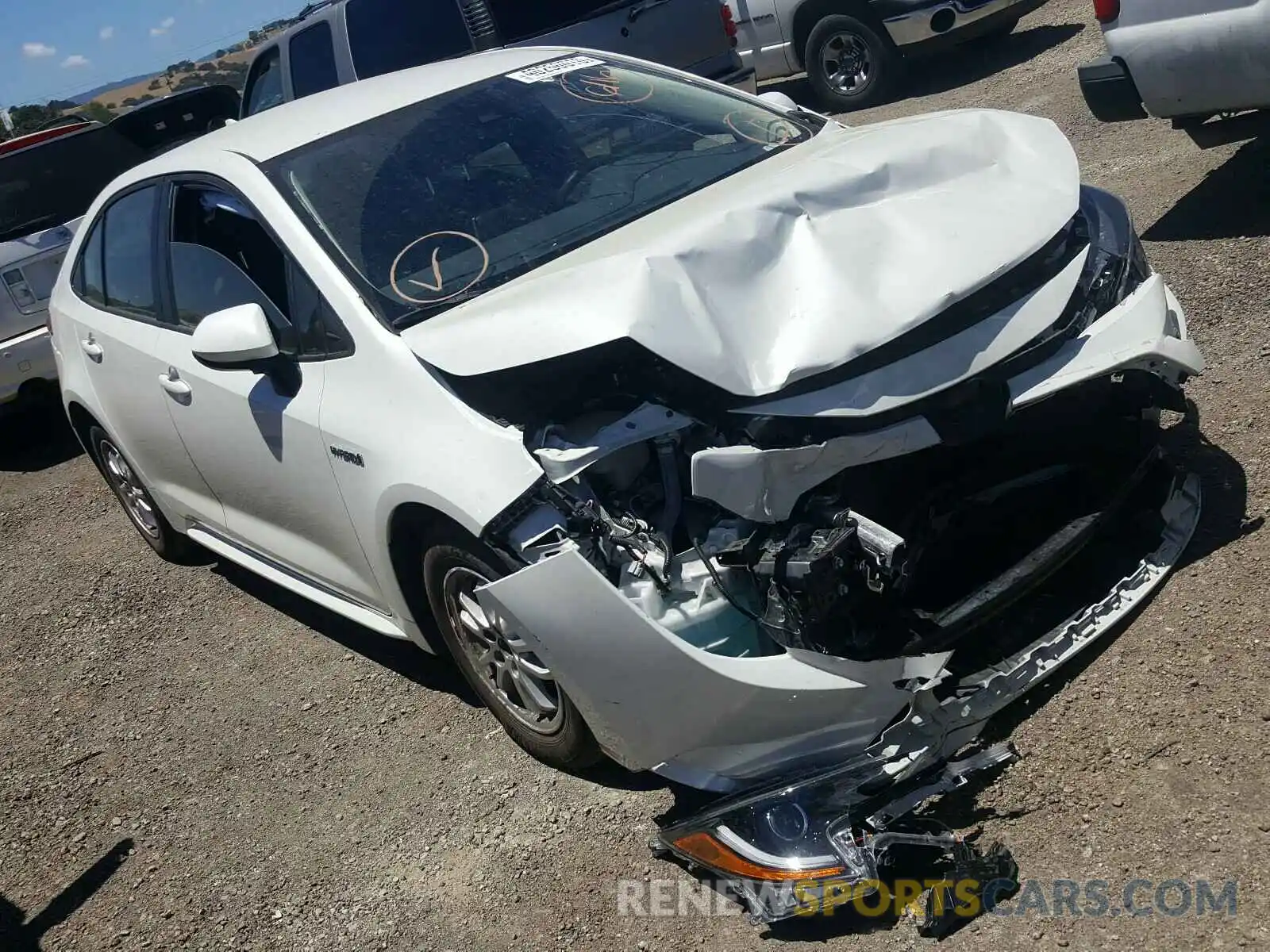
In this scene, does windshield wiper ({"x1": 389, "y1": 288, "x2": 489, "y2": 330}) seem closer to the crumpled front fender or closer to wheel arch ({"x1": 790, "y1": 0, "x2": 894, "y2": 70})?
the crumpled front fender

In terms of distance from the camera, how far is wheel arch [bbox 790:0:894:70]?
33.0 feet

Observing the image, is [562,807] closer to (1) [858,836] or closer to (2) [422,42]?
(1) [858,836]

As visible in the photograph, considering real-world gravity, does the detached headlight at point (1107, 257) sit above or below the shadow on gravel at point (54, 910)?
above

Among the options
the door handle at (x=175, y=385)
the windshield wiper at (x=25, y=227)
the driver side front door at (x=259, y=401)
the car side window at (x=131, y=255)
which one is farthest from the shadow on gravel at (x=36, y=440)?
the driver side front door at (x=259, y=401)

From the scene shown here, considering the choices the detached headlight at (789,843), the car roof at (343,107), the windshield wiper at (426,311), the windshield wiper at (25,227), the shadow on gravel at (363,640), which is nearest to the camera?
the detached headlight at (789,843)

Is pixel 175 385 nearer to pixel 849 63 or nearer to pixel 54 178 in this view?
pixel 54 178

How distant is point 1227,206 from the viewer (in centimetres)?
584

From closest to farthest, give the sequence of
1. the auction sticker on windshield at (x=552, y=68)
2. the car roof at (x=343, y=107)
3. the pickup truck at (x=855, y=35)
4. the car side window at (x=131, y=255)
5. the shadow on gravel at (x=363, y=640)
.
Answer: the car roof at (x=343, y=107) → the shadow on gravel at (x=363, y=640) → the auction sticker on windshield at (x=552, y=68) → the car side window at (x=131, y=255) → the pickup truck at (x=855, y=35)

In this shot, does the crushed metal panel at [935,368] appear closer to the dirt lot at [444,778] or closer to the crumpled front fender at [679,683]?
the crumpled front fender at [679,683]

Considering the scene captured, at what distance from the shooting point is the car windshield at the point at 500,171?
3.65 meters

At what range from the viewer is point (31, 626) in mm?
5699

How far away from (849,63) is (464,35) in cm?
340

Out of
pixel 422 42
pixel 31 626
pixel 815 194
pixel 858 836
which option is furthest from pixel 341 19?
pixel 858 836

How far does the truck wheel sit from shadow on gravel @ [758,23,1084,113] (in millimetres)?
174
